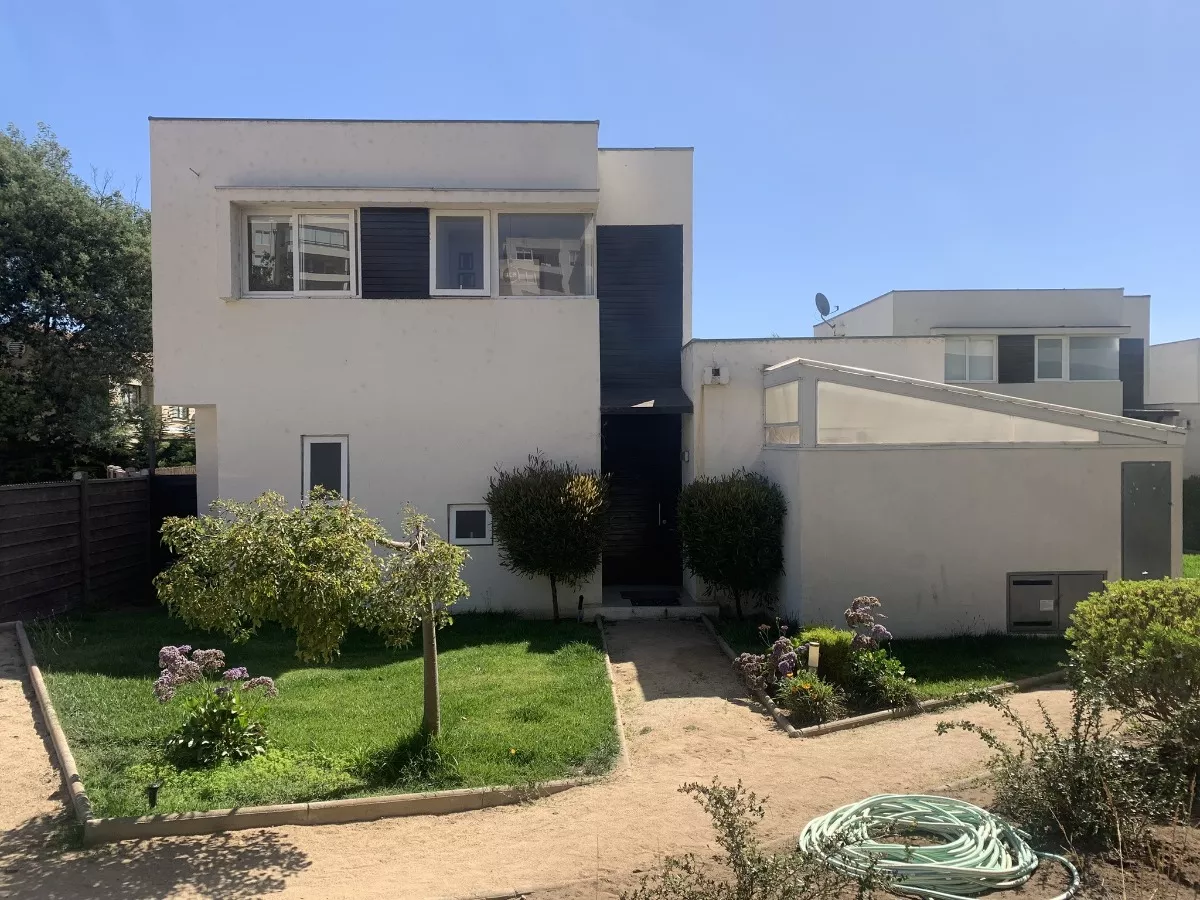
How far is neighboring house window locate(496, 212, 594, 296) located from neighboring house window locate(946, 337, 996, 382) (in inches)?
547

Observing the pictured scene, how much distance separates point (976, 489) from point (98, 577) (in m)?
12.0

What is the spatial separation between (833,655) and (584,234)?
686 centimetres

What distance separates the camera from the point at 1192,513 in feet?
75.3

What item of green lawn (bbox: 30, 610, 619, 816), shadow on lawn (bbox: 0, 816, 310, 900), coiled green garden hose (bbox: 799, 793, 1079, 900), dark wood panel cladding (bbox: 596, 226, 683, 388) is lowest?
shadow on lawn (bbox: 0, 816, 310, 900)

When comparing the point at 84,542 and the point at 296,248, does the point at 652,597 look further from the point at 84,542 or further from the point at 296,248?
the point at 84,542

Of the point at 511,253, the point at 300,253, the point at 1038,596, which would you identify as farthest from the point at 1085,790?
the point at 300,253

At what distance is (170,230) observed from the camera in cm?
1173

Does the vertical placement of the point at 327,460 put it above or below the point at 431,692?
above

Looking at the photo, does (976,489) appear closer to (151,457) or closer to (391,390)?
(391,390)

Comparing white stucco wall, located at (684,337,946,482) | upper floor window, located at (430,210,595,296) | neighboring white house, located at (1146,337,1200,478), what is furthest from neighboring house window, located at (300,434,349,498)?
neighboring white house, located at (1146,337,1200,478)

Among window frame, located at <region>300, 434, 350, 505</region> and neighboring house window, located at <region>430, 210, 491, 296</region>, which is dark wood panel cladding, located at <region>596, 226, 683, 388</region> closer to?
neighboring house window, located at <region>430, 210, 491, 296</region>

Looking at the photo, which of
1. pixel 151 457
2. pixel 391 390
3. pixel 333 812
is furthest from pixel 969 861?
pixel 151 457

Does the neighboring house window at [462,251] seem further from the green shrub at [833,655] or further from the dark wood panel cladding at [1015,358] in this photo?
the dark wood panel cladding at [1015,358]

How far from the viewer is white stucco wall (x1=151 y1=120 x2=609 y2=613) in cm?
1162
